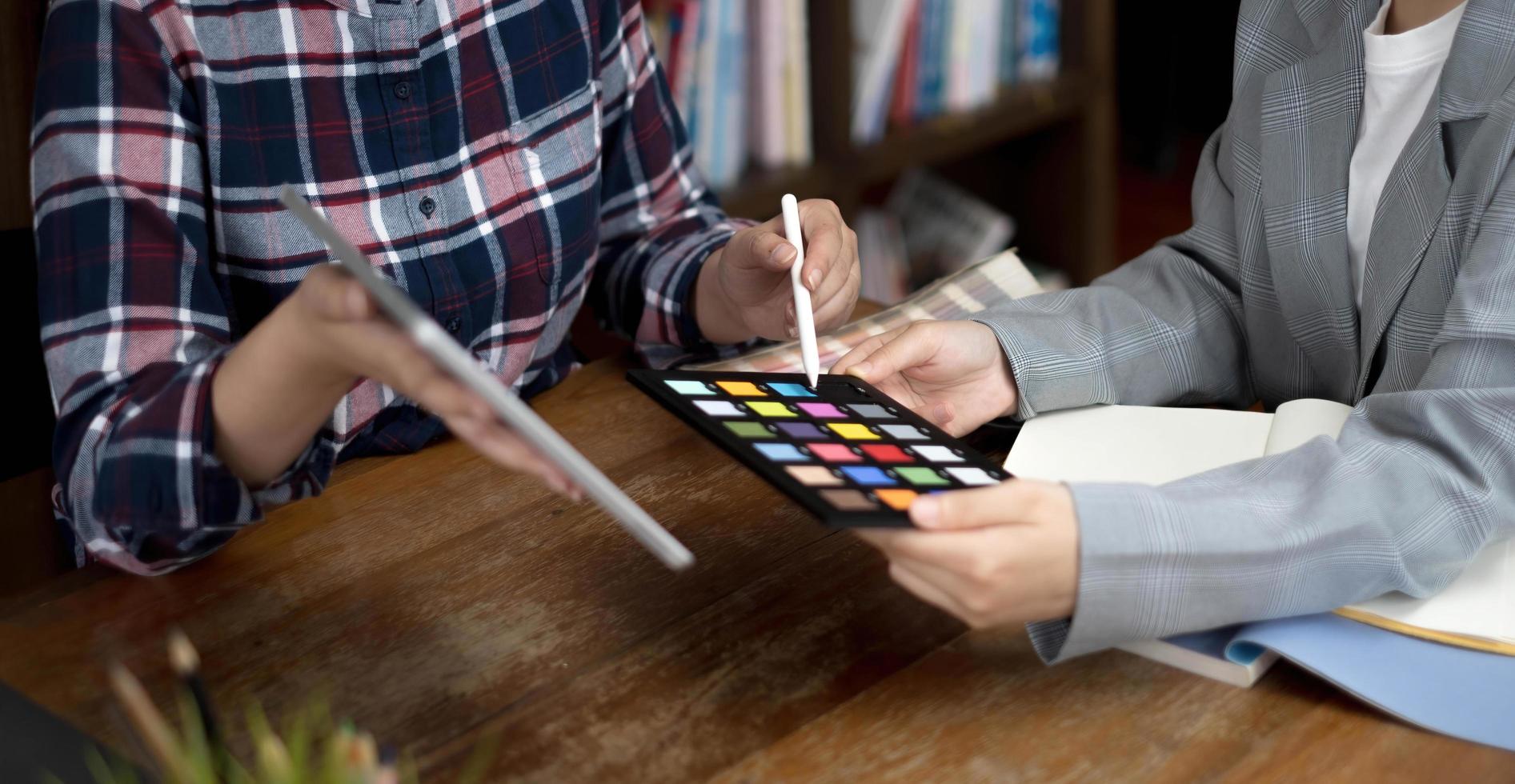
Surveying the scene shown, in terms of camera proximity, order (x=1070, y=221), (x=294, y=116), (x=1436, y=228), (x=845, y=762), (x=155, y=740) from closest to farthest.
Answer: (x=155, y=740) → (x=845, y=762) → (x=1436, y=228) → (x=294, y=116) → (x=1070, y=221)

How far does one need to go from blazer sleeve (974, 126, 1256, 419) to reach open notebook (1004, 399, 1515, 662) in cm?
3

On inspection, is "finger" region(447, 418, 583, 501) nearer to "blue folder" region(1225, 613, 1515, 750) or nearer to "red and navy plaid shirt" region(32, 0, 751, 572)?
"red and navy plaid shirt" region(32, 0, 751, 572)

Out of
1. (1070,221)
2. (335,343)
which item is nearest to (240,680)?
(335,343)

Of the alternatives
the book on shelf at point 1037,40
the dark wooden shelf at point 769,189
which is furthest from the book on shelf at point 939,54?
the dark wooden shelf at point 769,189

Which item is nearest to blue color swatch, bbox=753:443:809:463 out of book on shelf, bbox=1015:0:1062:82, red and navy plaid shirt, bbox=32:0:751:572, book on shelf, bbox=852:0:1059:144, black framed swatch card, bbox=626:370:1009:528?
black framed swatch card, bbox=626:370:1009:528

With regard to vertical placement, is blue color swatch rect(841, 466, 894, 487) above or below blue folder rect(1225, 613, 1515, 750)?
above

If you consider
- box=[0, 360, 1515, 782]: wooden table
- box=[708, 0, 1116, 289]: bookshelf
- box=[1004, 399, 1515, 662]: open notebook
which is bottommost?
box=[708, 0, 1116, 289]: bookshelf

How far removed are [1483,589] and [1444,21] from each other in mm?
394

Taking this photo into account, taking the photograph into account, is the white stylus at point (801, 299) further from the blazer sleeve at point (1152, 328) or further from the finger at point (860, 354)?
the blazer sleeve at point (1152, 328)

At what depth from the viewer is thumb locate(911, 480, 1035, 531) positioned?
62cm

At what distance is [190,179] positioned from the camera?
885 mm

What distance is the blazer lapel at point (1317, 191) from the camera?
906 mm

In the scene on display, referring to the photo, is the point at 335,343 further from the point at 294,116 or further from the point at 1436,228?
the point at 1436,228

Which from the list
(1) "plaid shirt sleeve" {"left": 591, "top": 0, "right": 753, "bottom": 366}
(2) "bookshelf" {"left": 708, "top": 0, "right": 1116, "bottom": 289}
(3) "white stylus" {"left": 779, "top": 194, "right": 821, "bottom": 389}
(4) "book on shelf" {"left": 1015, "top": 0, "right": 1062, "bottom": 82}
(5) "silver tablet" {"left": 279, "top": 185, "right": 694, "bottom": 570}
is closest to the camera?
(5) "silver tablet" {"left": 279, "top": 185, "right": 694, "bottom": 570}
